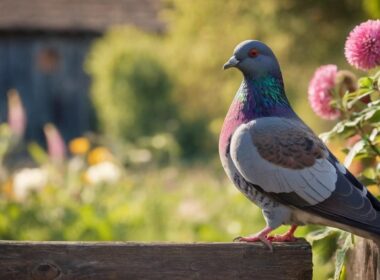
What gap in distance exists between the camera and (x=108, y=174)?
774cm

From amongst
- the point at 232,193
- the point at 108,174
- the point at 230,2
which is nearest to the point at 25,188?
the point at 108,174

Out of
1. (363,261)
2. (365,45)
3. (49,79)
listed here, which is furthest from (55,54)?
(363,261)

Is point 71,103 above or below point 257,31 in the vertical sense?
above

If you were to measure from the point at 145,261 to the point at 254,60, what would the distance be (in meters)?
0.97

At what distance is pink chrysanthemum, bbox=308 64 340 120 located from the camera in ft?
11.1

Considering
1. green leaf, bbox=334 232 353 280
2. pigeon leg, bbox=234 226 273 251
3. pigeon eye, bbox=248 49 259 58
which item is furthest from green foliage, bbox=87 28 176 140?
pigeon leg, bbox=234 226 273 251

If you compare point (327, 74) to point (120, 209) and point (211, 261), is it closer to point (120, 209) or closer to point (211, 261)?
point (211, 261)

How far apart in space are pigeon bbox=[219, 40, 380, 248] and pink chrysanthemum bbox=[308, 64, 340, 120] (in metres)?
0.30

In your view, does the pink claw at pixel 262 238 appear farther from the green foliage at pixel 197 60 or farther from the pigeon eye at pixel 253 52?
the green foliage at pixel 197 60

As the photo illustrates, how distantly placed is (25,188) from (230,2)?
778cm

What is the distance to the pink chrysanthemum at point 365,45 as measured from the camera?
308 cm

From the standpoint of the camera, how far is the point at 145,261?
7.95ft

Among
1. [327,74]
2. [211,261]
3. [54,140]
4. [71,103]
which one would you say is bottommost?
[211,261]

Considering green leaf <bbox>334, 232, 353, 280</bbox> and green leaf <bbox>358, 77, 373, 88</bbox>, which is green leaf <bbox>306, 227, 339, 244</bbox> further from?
green leaf <bbox>358, 77, 373, 88</bbox>
